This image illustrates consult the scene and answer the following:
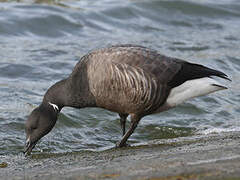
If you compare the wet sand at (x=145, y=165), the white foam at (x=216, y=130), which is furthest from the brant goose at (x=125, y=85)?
the white foam at (x=216, y=130)

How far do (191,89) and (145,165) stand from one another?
241 cm

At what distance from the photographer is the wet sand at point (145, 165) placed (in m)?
4.33

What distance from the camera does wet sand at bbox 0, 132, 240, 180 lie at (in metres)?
4.33

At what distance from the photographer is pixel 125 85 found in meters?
6.64

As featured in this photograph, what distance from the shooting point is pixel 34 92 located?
9.75 m

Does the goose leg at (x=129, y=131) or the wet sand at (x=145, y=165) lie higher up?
the wet sand at (x=145, y=165)

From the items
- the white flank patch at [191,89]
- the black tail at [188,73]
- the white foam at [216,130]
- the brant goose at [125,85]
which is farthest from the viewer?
the white foam at [216,130]

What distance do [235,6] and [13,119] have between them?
36.0ft

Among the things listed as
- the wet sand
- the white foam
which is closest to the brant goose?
the wet sand

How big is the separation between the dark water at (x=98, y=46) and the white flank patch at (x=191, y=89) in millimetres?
1127

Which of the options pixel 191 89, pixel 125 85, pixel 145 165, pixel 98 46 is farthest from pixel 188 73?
pixel 98 46

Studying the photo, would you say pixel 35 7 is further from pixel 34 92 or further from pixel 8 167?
pixel 8 167

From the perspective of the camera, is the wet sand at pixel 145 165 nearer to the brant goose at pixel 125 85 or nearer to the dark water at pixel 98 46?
the brant goose at pixel 125 85

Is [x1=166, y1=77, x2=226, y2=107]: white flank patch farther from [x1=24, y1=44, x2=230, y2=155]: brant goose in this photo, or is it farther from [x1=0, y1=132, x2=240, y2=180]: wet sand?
[x1=0, y1=132, x2=240, y2=180]: wet sand
